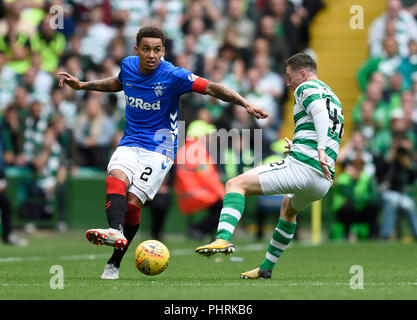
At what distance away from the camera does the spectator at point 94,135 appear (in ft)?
62.4

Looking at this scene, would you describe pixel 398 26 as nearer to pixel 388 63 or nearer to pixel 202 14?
pixel 388 63

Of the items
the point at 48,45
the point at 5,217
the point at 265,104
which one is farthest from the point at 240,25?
the point at 5,217

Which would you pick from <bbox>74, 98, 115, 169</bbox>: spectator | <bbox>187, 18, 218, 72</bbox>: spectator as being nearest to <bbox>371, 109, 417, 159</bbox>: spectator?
<bbox>187, 18, 218, 72</bbox>: spectator

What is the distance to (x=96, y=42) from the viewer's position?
21.0m

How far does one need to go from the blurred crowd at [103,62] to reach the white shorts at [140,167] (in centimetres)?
787

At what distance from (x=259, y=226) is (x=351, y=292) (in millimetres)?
9536

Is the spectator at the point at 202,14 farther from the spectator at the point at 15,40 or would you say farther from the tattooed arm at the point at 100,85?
the tattooed arm at the point at 100,85

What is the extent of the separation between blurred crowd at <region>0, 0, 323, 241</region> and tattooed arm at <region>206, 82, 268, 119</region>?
8088mm

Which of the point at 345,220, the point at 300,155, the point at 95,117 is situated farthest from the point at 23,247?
the point at 300,155

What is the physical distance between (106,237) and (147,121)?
1626 mm

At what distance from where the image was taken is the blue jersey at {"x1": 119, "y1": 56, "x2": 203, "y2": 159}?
9.84 metres

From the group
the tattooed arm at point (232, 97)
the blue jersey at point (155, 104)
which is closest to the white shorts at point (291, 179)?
the tattooed arm at point (232, 97)

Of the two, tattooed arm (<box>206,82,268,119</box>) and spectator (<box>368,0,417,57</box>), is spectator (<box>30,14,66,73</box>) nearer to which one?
spectator (<box>368,0,417,57</box>)

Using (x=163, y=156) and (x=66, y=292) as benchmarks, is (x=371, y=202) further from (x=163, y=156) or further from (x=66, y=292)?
(x=66, y=292)
